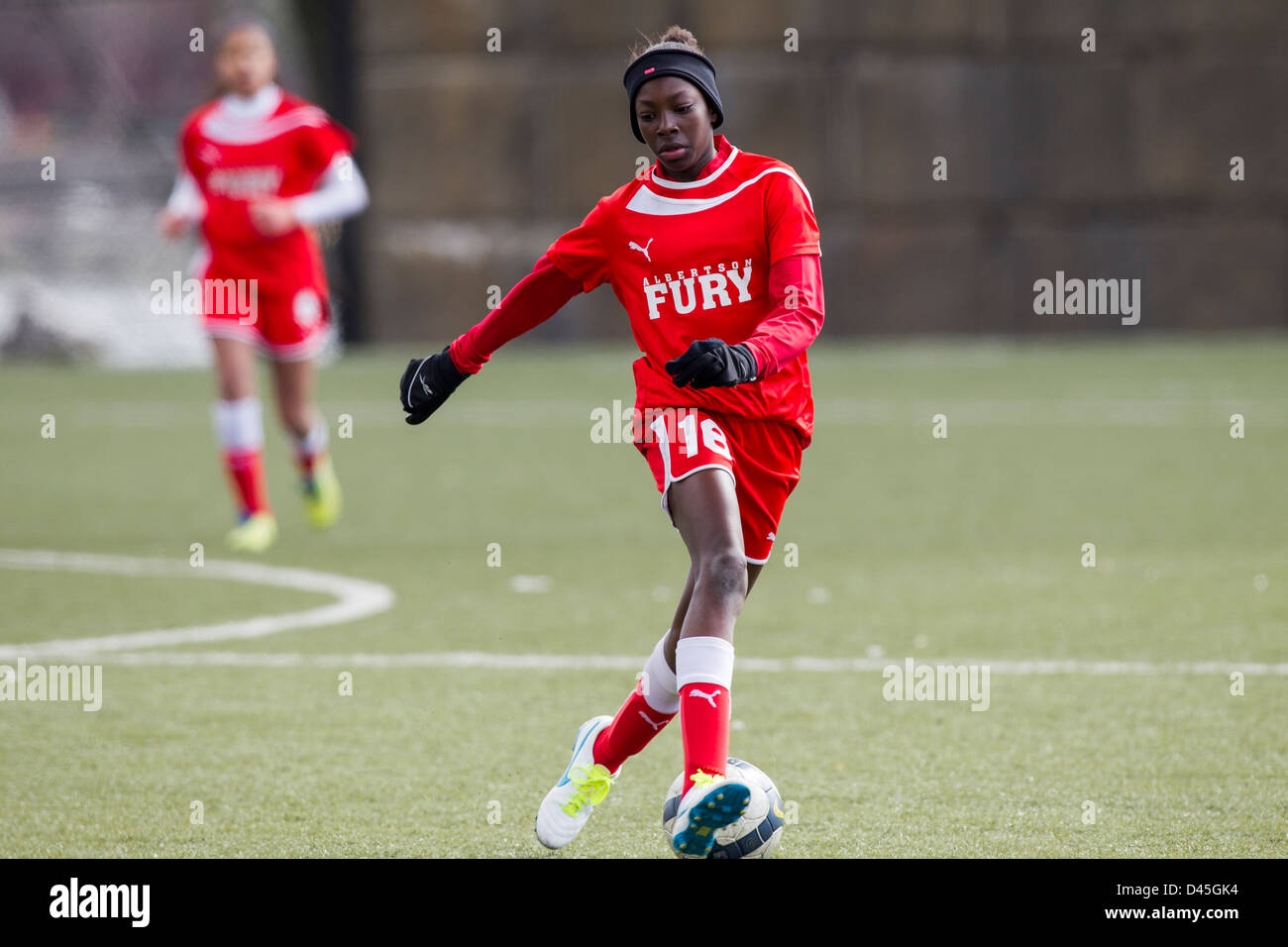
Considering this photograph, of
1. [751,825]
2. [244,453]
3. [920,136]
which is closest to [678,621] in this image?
[751,825]

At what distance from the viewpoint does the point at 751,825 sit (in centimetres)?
417

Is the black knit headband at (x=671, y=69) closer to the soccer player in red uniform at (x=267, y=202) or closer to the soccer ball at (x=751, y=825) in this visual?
the soccer ball at (x=751, y=825)

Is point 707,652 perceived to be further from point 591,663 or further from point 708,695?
point 591,663

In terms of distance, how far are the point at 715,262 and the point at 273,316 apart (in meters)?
5.78

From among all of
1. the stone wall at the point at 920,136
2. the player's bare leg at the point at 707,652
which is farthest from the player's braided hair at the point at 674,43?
the stone wall at the point at 920,136

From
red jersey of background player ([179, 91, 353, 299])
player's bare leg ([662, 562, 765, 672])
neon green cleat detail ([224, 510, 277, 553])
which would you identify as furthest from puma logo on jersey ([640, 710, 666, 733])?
red jersey of background player ([179, 91, 353, 299])

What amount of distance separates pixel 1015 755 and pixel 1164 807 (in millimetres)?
641

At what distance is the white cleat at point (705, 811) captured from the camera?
3953mm

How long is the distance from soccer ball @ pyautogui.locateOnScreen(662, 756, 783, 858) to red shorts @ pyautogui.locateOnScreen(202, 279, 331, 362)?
6.06m

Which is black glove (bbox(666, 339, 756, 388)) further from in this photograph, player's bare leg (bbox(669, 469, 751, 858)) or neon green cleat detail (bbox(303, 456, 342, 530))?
neon green cleat detail (bbox(303, 456, 342, 530))

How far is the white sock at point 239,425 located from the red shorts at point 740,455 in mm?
5220

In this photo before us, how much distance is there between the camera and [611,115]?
20.8 meters

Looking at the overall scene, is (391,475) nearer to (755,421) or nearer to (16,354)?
(755,421)
